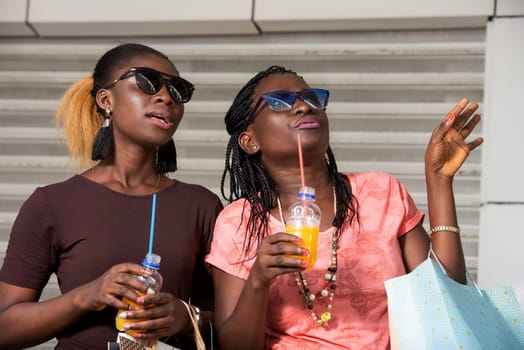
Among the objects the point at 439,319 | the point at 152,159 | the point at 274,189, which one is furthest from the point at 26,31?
the point at 439,319

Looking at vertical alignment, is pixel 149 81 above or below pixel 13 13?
below

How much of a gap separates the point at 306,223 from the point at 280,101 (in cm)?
77

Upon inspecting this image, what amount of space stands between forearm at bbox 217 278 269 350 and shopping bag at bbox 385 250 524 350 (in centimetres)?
50

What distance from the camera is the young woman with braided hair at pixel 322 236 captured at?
405 cm

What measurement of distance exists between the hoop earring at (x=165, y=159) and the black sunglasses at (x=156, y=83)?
30 cm

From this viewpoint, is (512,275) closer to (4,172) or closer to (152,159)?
(152,159)

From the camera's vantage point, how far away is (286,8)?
6277 mm

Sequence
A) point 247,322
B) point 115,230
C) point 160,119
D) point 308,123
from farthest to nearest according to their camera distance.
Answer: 1. point 160,119
2. point 115,230
3. point 308,123
4. point 247,322

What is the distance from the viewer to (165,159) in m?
4.80

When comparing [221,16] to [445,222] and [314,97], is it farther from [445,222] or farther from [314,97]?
[445,222]

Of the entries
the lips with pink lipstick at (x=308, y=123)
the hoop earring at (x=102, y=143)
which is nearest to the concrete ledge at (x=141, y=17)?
the hoop earring at (x=102, y=143)

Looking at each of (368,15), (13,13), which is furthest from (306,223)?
(13,13)

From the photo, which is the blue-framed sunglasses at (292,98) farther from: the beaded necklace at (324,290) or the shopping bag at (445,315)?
the shopping bag at (445,315)

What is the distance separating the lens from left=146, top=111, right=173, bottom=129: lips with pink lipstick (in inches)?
177
